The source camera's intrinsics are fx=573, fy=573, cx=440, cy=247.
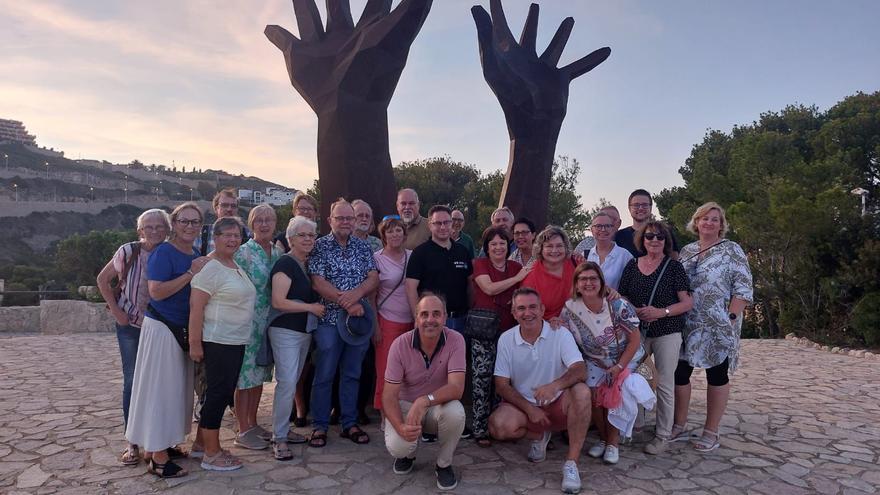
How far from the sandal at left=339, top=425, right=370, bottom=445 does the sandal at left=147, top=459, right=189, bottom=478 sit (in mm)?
1038

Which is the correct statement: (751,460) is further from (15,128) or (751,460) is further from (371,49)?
(15,128)

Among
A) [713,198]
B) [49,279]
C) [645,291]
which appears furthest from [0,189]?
[645,291]

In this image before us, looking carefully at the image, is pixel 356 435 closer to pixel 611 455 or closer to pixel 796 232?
pixel 611 455

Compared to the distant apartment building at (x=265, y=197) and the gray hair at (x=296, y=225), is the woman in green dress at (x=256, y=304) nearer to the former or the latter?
the gray hair at (x=296, y=225)

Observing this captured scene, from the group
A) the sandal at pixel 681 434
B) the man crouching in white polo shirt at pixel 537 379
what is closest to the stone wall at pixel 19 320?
the man crouching in white polo shirt at pixel 537 379

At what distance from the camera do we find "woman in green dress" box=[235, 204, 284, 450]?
3.64 m

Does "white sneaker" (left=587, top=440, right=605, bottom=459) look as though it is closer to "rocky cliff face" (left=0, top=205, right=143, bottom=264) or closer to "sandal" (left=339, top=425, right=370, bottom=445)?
"sandal" (left=339, top=425, right=370, bottom=445)

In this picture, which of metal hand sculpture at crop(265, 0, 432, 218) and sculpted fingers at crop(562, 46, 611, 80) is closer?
metal hand sculpture at crop(265, 0, 432, 218)

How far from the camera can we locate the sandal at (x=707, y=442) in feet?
13.0

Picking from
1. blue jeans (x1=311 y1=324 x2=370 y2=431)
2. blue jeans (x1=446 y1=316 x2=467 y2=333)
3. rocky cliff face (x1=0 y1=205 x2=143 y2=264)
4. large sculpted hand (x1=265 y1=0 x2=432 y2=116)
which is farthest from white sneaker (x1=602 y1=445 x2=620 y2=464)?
rocky cliff face (x1=0 y1=205 x2=143 y2=264)

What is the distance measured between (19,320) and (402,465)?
38.6 feet

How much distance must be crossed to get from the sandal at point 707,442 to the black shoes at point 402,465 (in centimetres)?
204

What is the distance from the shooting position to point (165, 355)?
126 inches

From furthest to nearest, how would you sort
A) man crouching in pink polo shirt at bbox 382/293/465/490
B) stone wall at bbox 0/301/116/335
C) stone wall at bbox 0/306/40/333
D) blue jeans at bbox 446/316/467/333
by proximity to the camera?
stone wall at bbox 0/306/40/333 → stone wall at bbox 0/301/116/335 → blue jeans at bbox 446/316/467/333 → man crouching in pink polo shirt at bbox 382/293/465/490
